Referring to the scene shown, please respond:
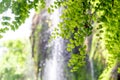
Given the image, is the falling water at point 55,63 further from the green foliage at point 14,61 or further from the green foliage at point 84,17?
the green foliage at point 84,17

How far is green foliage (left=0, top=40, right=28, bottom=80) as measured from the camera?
Answer: 2255 centimetres

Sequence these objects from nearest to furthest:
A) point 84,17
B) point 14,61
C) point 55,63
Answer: point 84,17, point 55,63, point 14,61

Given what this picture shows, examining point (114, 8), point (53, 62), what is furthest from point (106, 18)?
point (53, 62)

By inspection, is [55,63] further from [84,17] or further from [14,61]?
[84,17]

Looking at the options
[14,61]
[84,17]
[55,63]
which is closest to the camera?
[84,17]

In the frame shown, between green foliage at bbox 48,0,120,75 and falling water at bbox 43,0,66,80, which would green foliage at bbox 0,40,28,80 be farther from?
green foliage at bbox 48,0,120,75

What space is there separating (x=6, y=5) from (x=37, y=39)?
13085mm

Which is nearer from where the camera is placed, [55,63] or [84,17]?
[84,17]

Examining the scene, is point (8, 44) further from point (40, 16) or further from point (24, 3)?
point (24, 3)

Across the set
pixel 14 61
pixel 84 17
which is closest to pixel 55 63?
pixel 14 61

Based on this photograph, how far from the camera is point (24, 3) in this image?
4.11 meters

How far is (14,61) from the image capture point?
23.4m

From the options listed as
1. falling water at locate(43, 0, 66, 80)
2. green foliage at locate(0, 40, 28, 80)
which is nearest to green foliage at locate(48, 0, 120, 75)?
falling water at locate(43, 0, 66, 80)

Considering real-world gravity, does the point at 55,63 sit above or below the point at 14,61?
above
